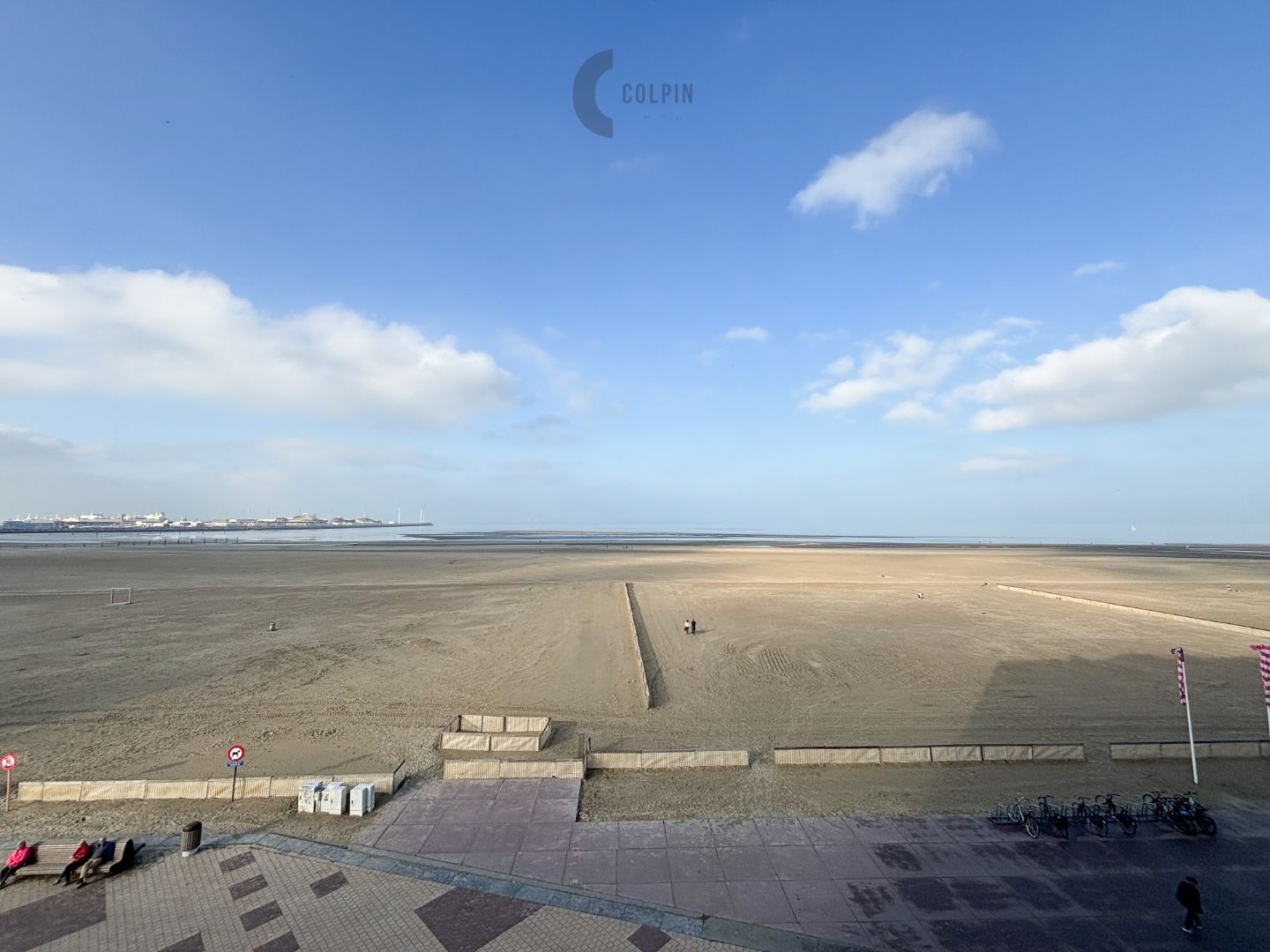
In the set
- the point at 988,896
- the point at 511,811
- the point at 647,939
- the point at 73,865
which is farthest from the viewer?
the point at 511,811

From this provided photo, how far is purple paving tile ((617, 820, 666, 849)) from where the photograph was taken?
1348 centimetres

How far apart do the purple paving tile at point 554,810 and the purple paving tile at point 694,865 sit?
2930 mm

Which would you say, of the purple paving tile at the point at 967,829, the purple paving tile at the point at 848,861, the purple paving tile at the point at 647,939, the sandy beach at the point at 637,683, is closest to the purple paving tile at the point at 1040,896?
the purple paving tile at the point at 967,829

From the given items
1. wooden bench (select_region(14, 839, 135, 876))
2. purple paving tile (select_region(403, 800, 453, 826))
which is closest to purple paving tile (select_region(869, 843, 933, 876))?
purple paving tile (select_region(403, 800, 453, 826))

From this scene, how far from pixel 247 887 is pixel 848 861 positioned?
13.2 meters

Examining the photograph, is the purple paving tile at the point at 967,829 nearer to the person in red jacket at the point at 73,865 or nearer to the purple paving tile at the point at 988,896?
the purple paving tile at the point at 988,896

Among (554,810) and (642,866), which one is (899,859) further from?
(554,810)

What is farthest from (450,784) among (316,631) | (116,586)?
(116,586)

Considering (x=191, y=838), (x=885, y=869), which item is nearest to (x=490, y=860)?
(x=191, y=838)

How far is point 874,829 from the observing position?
14.1 m

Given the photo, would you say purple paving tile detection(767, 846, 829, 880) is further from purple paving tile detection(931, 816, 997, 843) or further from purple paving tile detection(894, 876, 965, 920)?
purple paving tile detection(931, 816, 997, 843)

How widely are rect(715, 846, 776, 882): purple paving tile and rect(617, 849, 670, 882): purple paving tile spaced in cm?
133

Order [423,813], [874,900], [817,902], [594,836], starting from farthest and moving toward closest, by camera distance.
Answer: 1. [423,813]
2. [594,836]
3. [874,900]
4. [817,902]

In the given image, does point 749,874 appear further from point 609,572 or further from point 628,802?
point 609,572
